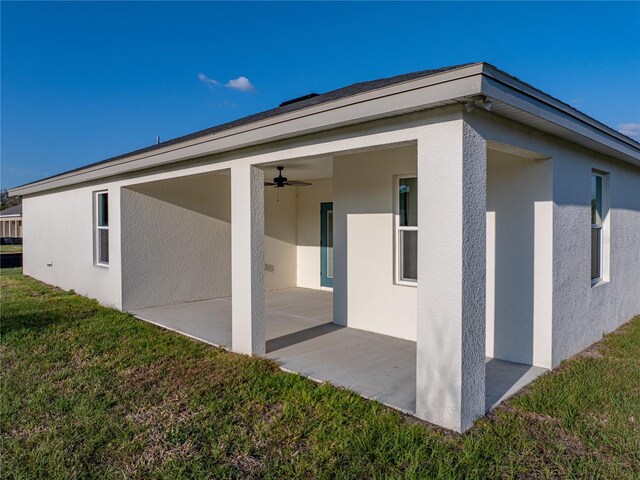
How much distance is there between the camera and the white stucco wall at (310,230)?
10961 mm

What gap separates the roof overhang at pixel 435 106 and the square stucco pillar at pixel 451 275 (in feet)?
1.02

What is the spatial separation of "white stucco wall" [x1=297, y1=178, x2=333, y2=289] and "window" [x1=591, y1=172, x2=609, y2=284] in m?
5.82

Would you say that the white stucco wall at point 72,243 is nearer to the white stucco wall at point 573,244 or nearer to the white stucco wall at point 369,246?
the white stucco wall at point 369,246

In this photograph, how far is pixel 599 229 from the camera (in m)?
6.84

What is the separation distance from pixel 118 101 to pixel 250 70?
6.01 meters

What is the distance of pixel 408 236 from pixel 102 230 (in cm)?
731

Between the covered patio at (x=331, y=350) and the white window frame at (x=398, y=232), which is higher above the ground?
the white window frame at (x=398, y=232)

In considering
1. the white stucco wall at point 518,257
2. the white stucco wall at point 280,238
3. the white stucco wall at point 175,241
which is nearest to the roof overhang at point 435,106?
the white stucco wall at point 518,257

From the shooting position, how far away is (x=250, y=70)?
19484 millimetres

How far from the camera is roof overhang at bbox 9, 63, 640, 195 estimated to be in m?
3.23

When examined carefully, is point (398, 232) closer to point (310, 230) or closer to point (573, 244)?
point (573, 244)

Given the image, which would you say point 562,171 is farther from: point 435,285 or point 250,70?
point 250,70

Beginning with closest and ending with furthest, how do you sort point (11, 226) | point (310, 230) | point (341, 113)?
point (341, 113) → point (310, 230) → point (11, 226)

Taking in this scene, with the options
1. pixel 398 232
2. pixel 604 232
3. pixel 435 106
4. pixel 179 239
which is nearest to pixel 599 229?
pixel 604 232
